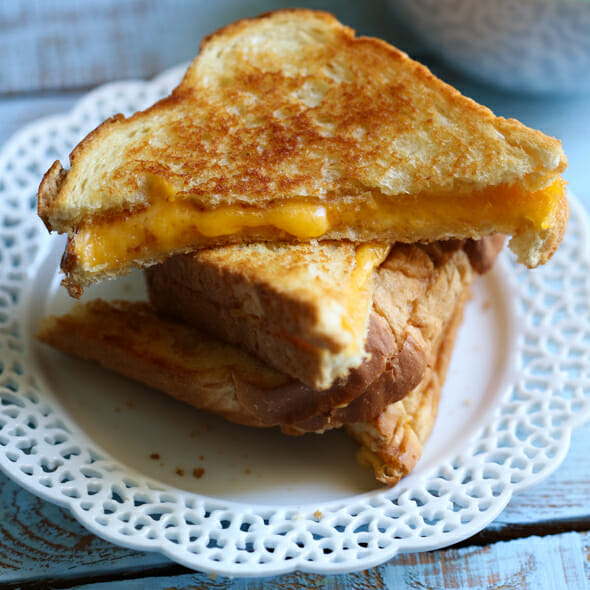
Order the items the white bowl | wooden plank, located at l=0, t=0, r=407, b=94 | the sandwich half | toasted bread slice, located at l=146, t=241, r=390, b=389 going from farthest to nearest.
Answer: wooden plank, located at l=0, t=0, r=407, b=94
the white bowl
the sandwich half
toasted bread slice, located at l=146, t=241, r=390, b=389

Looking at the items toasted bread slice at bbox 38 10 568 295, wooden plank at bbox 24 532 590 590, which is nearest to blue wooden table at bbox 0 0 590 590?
wooden plank at bbox 24 532 590 590

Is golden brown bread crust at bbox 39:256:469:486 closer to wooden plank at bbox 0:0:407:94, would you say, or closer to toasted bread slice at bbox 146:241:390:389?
toasted bread slice at bbox 146:241:390:389

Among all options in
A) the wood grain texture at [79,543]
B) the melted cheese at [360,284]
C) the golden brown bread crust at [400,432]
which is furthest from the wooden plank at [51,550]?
the melted cheese at [360,284]

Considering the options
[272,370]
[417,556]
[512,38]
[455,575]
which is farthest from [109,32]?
[455,575]

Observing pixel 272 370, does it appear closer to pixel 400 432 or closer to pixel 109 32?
pixel 400 432

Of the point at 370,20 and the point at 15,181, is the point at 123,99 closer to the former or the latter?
the point at 15,181

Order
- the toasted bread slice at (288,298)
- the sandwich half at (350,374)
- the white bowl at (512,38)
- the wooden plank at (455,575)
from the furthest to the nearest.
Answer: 1. the white bowl at (512,38)
2. the sandwich half at (350,374)
3. the wooden plank at (455,575)
4. the toasted bread slice at (288,298)

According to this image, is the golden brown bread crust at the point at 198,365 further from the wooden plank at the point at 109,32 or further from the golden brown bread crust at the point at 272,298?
the wooden plank at the point at 109,32

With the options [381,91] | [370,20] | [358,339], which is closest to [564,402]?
[358,339]
